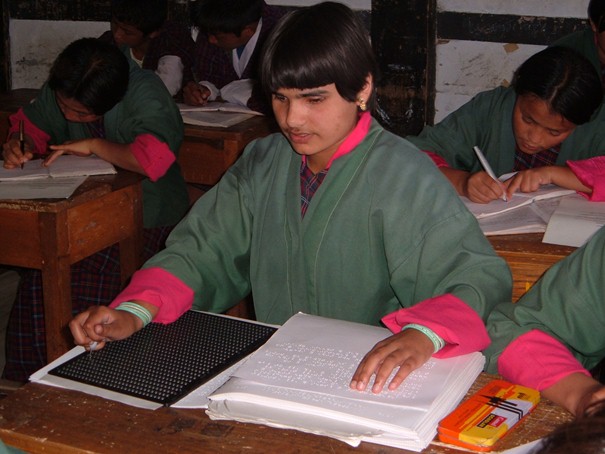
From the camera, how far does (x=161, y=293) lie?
5.08 feet

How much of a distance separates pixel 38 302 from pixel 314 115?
5.41ft

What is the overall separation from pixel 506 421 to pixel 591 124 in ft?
5.36

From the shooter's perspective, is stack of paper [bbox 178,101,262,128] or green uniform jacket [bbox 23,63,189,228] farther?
stack of paper [bbox 178,101,262,128]

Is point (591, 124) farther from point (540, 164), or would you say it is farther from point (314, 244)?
point (314, 244)

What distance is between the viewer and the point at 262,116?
376cm

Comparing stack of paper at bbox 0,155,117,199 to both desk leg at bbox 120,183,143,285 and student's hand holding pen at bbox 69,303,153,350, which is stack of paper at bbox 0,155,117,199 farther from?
student's hand holding pen at bbox 69,303,153,350

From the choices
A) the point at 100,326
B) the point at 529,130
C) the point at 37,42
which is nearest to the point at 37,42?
the point at 37,42

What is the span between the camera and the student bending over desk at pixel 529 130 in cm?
239

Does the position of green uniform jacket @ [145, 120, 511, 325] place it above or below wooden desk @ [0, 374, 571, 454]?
above

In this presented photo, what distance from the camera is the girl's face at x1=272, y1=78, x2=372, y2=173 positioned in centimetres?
160

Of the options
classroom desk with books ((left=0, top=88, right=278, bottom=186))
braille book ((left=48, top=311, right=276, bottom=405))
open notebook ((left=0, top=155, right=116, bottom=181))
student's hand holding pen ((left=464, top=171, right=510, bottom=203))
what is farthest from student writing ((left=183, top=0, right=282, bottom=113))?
braille book ((left=48, top=311, right=276, bottom=405))

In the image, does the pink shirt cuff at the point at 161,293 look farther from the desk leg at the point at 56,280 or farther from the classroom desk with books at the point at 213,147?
the classroom desk with books at the point at 213,147

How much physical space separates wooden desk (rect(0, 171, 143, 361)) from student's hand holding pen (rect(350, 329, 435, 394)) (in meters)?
1.44

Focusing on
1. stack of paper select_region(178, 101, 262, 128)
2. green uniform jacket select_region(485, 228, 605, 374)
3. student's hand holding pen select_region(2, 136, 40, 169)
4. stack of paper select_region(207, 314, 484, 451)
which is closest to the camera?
stack of paper select_region(207, 314, 484, 451)
